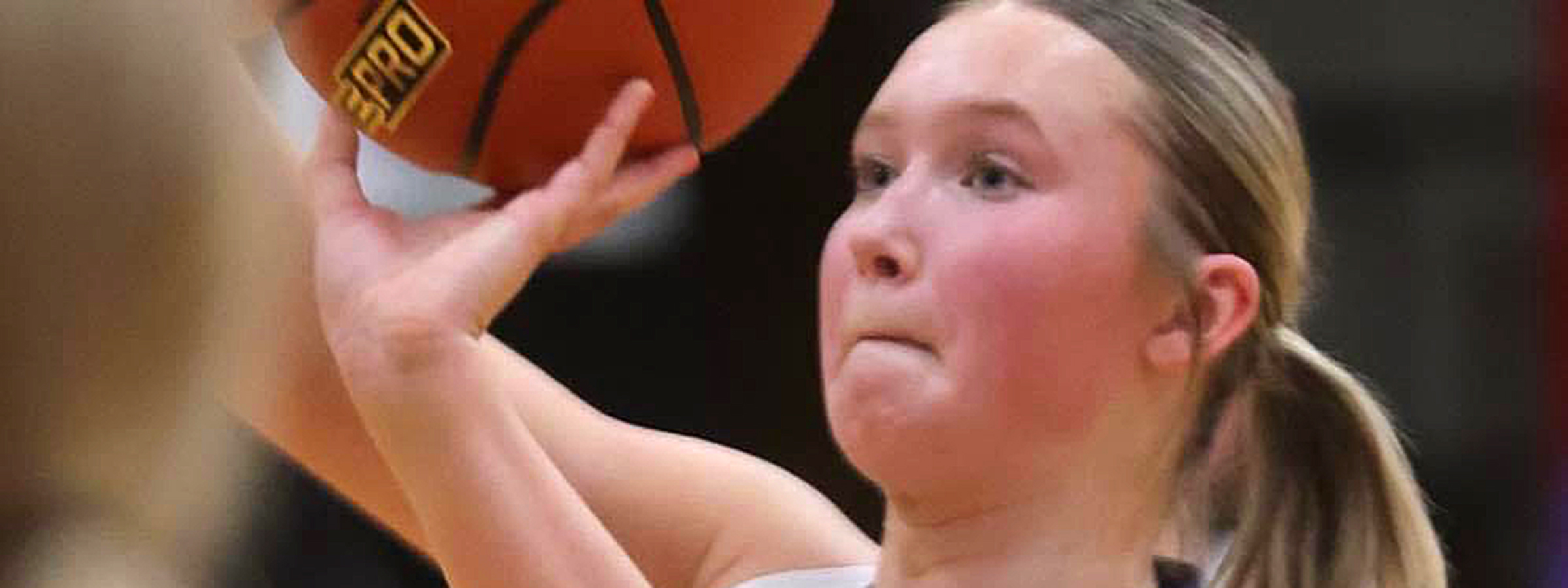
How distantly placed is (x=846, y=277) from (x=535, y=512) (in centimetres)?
24

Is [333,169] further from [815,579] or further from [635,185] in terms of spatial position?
[815,579]

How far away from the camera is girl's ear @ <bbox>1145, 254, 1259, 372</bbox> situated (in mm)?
1501

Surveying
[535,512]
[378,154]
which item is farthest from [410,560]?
[535,512]

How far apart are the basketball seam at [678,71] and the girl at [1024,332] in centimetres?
2

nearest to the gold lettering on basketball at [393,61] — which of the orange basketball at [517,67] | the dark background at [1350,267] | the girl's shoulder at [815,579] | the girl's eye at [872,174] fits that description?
the orange basketball at [517,67]

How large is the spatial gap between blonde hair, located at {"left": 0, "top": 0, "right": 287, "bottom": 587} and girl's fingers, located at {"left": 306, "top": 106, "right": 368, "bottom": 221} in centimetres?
73

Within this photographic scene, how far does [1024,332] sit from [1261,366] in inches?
7.8

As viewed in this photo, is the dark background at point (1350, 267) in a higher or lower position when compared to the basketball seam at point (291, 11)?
lower

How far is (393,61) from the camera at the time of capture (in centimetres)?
147

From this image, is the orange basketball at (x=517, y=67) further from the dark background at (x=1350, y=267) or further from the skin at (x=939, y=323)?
the dark background at (x=1350, y=267)

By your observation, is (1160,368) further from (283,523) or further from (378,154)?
(283,523)

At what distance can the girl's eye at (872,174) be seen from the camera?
1.53 metres

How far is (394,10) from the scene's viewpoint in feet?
4.81

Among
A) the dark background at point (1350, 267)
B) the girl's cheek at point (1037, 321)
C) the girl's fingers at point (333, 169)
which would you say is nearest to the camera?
the girl's cheek at point (1037, 321)
